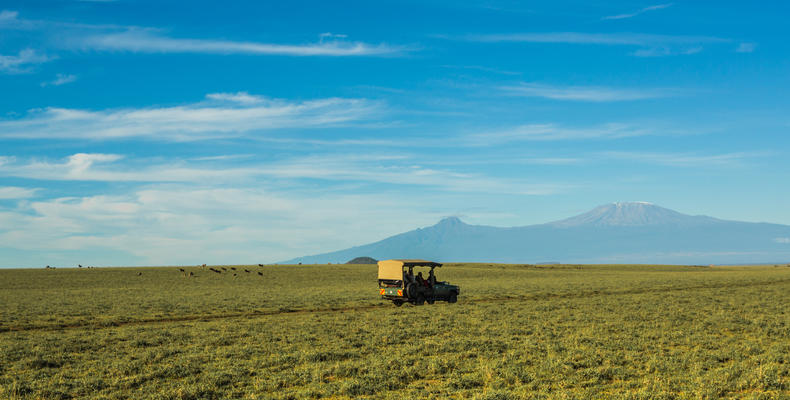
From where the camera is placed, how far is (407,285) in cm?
3519

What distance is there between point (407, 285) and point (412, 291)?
470mm

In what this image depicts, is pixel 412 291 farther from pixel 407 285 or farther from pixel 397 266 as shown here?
pixel 397 266

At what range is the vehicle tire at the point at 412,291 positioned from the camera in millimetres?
35031

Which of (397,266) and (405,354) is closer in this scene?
(405,354)

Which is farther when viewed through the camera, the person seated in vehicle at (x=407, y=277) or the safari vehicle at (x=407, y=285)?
the person seated in vehicle at (x=407, y=277)

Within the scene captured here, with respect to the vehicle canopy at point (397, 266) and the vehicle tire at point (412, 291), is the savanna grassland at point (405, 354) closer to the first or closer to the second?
the vehicle tire at point (412, 291)

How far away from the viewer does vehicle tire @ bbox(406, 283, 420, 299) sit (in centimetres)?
3503

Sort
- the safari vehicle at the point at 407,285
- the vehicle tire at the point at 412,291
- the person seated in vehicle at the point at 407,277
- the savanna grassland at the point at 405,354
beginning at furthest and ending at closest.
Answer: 1. the person seated in vehicle at the point at 407,277
2. the safari vehicle at the point at 407,285
3. the vehicle tire at the point at 412,291
4. the savanna grassland at the point at 405,354

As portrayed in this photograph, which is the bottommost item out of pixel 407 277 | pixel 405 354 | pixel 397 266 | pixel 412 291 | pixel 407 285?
pixel 405 354

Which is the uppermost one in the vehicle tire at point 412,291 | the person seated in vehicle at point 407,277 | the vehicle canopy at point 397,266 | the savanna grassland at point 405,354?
the vehicle canopy at point 397,266

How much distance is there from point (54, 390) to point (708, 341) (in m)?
20.2

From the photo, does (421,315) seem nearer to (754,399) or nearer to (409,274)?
(409,274)

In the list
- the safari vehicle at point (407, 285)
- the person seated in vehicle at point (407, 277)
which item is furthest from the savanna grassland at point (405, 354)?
the person seated in vehicle at point (407, 277)

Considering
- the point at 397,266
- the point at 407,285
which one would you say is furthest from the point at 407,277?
the point at 397,266
